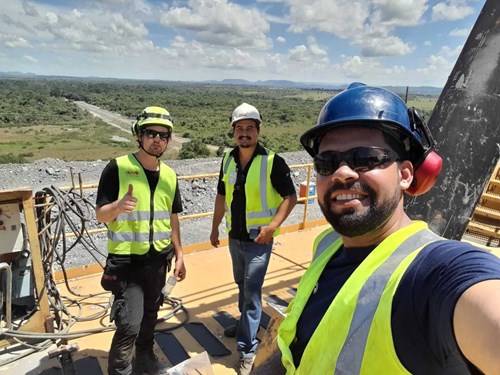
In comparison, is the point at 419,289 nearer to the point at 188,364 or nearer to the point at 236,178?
the point at 188,364

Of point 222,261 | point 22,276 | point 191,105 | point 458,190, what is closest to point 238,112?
point 458,190

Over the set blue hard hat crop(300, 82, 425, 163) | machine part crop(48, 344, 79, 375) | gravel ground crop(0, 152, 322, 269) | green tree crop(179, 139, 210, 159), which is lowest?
green tree crop(179, 139, 210, 159)

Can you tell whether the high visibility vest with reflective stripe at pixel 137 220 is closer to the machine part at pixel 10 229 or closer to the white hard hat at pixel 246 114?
the white hard hat at pixel 246 114

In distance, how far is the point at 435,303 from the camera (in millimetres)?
892

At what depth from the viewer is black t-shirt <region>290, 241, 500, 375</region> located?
0.86 m

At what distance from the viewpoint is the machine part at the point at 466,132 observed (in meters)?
1.61

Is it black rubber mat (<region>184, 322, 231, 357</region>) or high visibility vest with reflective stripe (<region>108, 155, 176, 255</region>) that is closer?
high visibility vest with reflective stripe (<region>108, 155, 176, 255</region>)

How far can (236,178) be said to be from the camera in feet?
10.8

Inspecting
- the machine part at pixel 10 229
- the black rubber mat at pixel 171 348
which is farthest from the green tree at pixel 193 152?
the machine part at pixel 10 229

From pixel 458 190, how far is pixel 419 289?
0.91 m

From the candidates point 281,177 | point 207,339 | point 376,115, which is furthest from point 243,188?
point 376,115

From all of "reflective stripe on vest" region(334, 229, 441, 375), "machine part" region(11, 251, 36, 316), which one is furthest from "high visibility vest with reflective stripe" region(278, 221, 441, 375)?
"machine part" region(11, 251, 36, 316)

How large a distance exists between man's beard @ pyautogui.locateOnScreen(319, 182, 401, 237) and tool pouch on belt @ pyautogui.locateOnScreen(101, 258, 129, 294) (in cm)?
202

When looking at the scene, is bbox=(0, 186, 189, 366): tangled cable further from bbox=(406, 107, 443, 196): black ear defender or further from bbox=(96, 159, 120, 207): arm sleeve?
bbox=(406, 107, 443, 196): black ear defender
